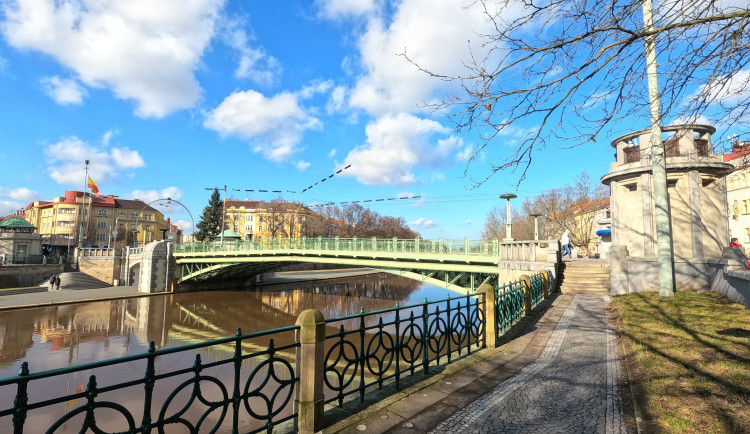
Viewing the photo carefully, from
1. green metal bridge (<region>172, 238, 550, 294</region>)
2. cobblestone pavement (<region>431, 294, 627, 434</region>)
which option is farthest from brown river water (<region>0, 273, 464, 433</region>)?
cobblestone pavement (<region>431, 294, 627, 434</region>)

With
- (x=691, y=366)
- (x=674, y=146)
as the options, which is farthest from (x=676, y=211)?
(x=691, y=366)

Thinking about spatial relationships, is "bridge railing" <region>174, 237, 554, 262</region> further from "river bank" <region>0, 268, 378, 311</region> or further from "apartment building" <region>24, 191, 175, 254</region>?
"apartment building" <region>24, 191, 175, 254</region>

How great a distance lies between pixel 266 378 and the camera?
138 inches

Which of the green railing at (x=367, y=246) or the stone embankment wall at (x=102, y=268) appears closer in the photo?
the green railing at (x=367, y=246)

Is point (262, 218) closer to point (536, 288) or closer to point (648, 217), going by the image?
point (536, 288)

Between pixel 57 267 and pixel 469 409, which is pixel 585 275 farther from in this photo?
pixel 57 267

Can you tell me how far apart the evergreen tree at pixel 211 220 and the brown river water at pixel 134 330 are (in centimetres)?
2213

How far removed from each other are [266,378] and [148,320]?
2497 centimetres

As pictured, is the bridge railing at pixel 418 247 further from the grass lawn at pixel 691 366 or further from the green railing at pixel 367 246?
the grass lawn at pixel 691 366

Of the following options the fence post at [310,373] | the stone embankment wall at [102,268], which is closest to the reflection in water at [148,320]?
the stone embankment wall at [102,268]

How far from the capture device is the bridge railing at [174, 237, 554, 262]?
53.8ft

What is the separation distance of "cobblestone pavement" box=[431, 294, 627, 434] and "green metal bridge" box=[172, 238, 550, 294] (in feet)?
33.3

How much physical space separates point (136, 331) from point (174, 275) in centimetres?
1664

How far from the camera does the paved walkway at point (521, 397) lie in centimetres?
374
